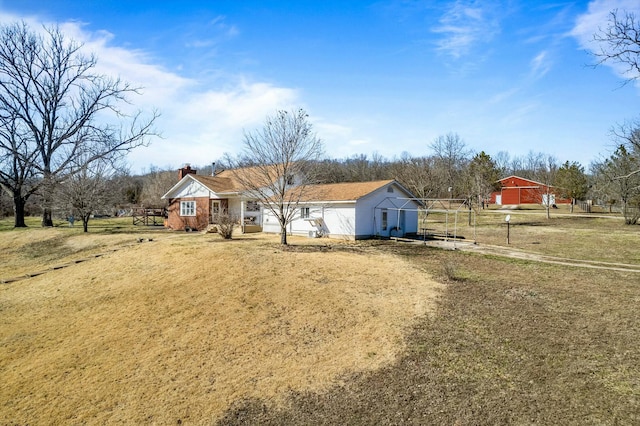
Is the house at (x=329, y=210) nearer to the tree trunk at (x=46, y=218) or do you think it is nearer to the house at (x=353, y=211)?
the house at (x=353, y=211)

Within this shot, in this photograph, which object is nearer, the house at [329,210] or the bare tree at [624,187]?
the house at [329,210]

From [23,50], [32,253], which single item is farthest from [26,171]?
[32,253]

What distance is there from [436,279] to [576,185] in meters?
42.6

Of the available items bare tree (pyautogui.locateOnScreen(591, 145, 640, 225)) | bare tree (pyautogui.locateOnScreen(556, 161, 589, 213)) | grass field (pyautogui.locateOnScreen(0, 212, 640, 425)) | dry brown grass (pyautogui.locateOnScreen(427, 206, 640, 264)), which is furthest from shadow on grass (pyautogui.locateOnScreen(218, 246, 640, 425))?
bare tree (pyautogui.locateOnScreen(556, 161, 589, 213))

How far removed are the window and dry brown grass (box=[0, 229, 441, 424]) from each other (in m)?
13.8

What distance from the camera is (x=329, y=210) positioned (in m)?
22.9

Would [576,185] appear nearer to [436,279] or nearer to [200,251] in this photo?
[436,279]

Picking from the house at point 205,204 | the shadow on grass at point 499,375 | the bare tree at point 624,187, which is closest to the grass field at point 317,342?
the shadow on grass at point 499,375

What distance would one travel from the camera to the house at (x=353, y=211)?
869 inches

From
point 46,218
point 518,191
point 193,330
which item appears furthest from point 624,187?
point 46,218

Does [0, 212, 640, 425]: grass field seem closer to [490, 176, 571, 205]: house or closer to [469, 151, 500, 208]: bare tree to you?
[469, 151, 500, 208]: bare tree

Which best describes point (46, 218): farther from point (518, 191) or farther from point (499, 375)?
point (518, 191)

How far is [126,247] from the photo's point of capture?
19344mm

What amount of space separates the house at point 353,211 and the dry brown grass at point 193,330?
6259 mm
